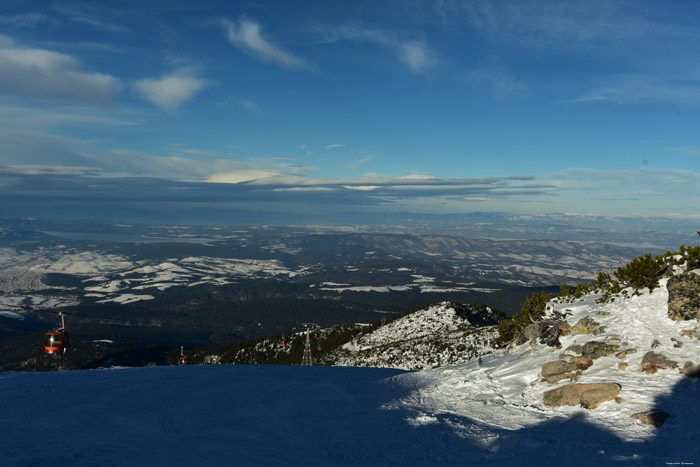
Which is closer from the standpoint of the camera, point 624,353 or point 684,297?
point 624,353

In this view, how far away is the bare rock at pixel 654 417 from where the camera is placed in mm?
10185

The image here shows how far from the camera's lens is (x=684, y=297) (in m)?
15.2

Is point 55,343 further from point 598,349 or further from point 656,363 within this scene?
point 656,363

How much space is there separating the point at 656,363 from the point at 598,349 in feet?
7.09

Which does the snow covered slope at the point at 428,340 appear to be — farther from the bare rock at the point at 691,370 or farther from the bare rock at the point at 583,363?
the bare rock at the point at 691,370

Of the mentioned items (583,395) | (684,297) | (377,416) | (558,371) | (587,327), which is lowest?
(377,416)

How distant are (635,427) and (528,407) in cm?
316

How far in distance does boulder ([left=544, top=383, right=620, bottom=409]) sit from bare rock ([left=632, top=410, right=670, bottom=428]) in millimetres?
1313

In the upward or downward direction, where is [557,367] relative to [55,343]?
upward

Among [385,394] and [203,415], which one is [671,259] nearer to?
[385,394]

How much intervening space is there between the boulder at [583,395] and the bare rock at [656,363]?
163 centimetres

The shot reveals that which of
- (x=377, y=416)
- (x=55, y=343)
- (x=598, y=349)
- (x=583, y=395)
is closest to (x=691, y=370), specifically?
(x=598, y=349)

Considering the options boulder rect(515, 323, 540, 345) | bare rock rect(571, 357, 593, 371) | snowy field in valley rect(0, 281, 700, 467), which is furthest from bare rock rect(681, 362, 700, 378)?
boulder rect(515, 323, 540, 345)

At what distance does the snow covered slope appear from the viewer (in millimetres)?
46812
